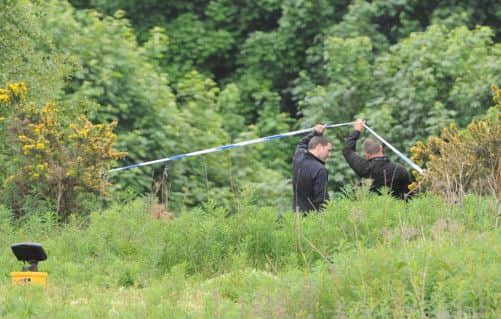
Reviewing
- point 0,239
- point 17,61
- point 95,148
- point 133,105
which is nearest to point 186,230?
point 0,239

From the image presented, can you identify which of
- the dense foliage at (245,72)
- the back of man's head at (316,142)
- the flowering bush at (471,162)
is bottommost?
the dense foliage at (245,72)

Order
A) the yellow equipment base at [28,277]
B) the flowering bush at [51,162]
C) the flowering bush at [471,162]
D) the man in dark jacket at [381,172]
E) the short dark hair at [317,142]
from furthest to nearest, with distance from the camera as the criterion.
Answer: the flowering bush at [51,162] → the man in dark jacket at [381,172] → the short dark hair at [317,142] → the flowering bush at [471,162] → the yellow equipment base at [28,277]

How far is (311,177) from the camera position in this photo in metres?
13.5

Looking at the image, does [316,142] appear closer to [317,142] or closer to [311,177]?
[317,142]

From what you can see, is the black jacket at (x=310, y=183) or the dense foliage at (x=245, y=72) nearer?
the black jacket at (x=310, y=183)

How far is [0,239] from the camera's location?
1303 cm

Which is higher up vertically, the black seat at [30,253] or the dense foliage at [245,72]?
the black seat at [30,253]

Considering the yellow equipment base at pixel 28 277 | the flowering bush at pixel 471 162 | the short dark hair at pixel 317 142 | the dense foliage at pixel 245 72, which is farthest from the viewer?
the dense foliage at pixel 245 72

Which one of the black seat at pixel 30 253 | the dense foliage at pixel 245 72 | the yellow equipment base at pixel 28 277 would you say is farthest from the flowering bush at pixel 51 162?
the yellow equipment base at pixel 28 277

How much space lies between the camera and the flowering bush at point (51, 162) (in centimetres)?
1481

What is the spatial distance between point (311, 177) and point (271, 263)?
2.22 m

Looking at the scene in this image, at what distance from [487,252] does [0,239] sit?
5.55 m

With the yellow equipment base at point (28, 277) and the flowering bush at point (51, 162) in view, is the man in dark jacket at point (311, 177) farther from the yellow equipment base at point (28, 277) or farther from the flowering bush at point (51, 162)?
the yellow equipment base at point (28, 277)

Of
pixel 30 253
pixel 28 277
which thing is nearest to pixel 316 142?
pixel 30 253
